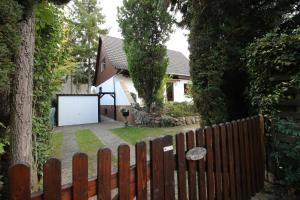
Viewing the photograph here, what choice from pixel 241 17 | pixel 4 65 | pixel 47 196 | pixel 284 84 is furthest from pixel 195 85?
pixel 47 196

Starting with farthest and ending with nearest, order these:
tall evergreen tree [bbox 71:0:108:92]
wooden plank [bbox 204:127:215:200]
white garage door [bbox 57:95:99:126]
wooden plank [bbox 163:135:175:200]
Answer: tall evergreen tree [bbox 71:0:108:92] < white garage door [bbox 57:95:99:126] < wooden plank [bbox 204:127:215:200] < wooden plank [bbox 163:135:175:200]

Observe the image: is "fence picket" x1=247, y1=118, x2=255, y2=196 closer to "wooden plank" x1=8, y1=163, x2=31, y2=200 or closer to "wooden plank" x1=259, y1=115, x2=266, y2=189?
"wooden plank" x1=259, y1=115, x2=266, y2=189

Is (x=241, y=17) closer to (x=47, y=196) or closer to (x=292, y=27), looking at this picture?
(x=292, y=27)

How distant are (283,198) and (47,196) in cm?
347

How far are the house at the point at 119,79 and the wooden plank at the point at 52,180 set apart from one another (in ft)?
47.0

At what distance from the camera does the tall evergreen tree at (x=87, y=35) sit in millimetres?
29884

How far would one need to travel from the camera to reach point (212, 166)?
2.94 metres

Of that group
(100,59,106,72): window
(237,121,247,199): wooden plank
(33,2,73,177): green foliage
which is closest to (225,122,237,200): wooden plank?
(237,121,247,199): wooden plank

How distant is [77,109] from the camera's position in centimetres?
1838

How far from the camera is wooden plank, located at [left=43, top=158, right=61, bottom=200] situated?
1521 millimetres

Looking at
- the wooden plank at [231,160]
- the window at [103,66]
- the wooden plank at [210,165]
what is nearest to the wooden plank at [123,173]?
the wooden plank at [210,165]

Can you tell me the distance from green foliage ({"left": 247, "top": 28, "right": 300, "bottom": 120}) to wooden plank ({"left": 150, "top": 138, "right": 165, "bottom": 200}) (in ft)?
7.87

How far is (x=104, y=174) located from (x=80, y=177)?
20cm

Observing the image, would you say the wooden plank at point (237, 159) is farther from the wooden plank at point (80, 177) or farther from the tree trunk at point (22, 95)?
the tree trunk at point (22, 95)
